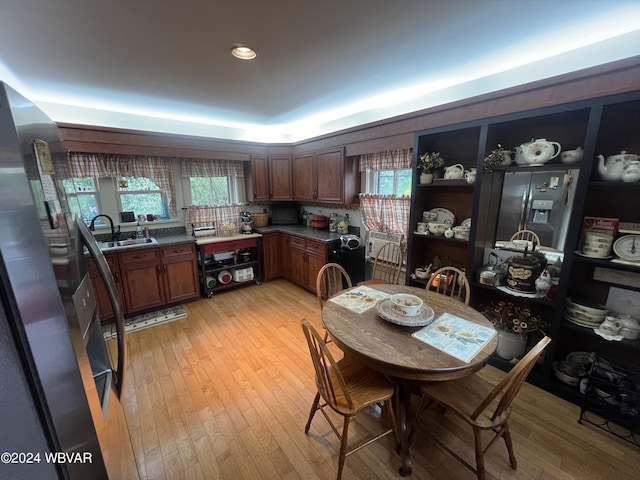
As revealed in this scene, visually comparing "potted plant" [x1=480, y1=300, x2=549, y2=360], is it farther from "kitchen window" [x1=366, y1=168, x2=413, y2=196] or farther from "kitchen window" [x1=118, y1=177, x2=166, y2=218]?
"kitchen window" [x1=118, y1=177, x2=166, y2=218]

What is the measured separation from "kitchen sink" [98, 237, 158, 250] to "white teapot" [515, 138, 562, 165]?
386cm

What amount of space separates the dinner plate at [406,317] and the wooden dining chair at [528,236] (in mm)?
1173

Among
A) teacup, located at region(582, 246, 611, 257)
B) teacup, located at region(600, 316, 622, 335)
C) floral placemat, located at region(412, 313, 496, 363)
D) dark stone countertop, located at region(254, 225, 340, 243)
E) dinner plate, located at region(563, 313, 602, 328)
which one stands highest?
teacup, located at region(582, 246, 611, 257)

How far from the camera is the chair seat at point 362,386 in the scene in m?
1.37

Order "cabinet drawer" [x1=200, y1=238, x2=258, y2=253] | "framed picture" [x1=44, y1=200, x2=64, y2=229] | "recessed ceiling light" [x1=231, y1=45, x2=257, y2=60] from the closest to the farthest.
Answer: "framed picture" [x1=44, y1=200, x2=64, y2=229] < "recessed ceiling light" [x1=231, y1=45, x2=257, y2=60] < "cabinet drawer" [x1=200, y1=238, x2=258, y2=253]

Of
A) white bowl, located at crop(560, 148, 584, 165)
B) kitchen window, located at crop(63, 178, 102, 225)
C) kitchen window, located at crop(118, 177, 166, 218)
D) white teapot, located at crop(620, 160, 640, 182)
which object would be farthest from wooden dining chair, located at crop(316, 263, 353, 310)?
kitchen window, located at crop(63, 178, 102, 225)

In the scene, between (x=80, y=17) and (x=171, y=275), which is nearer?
(x=80, y=17)

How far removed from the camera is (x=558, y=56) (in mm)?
1855

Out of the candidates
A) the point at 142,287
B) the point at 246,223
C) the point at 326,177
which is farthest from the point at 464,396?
the point at 246,223

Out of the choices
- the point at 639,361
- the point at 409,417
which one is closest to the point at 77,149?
the point at 409,417

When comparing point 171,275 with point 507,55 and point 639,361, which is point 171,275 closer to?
point 507,55

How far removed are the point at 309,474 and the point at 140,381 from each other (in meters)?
1.59

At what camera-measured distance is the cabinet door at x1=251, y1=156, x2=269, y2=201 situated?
4059mm

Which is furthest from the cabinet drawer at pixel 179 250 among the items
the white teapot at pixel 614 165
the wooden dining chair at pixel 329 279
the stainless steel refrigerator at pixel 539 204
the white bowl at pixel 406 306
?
the white teapot at pixel 614 165
